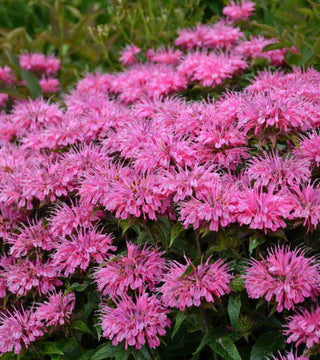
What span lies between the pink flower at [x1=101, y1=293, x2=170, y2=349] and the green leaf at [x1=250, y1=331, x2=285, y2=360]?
21 centimetres

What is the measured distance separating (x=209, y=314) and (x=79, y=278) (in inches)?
14.9

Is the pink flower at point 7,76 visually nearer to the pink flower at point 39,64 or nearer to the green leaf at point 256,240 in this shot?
the pink flower at point 39,64

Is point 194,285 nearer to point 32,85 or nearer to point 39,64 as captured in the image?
point 32,85

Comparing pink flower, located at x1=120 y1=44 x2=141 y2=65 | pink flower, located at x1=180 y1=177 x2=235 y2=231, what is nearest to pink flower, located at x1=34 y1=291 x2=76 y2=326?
pink flower, located at x1=180 y1=177 x2=235 y2=231

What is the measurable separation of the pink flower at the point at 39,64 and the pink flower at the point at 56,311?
49.7 inches

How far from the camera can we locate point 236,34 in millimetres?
1869

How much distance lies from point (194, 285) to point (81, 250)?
315 millimetres

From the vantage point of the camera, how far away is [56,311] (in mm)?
1234

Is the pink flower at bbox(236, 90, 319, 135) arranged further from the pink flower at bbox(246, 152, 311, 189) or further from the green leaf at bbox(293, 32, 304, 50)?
the green leaf at bbox(293, 32, 304, 50)

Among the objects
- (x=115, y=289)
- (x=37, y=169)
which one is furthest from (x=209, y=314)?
(x=37, y=169)

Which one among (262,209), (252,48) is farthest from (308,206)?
(252,48)

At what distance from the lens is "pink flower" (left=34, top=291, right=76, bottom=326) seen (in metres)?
1.21

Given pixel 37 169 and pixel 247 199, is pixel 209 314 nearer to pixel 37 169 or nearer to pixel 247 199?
pixel 247 199

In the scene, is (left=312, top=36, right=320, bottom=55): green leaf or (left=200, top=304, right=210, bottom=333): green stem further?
(left=312, top=36, right=320, bottom=55): green leaf
